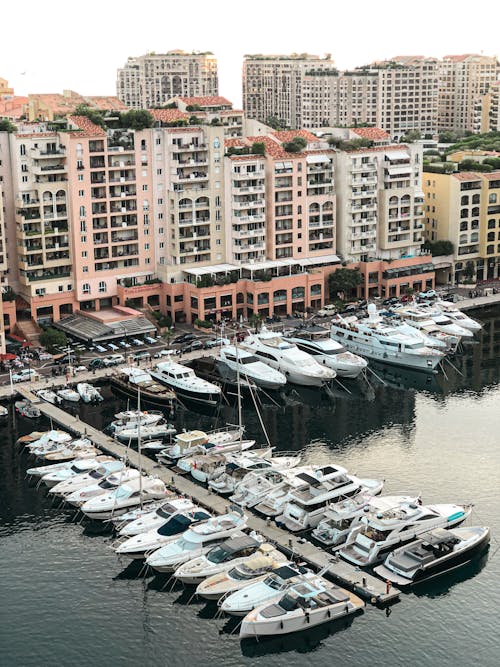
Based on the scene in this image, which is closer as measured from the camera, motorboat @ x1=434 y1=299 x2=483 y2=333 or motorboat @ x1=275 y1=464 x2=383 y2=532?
motorboat @ x1=275 y1=464 x2=383 y2=532

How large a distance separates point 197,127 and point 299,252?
20675 millimetres

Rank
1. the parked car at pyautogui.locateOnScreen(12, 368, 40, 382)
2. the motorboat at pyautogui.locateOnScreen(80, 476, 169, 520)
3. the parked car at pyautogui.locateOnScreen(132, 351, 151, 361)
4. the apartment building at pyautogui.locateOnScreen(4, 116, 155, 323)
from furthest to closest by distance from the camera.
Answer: the apartment building at pyautogui.locateOnScreen(4, 116, 155, 323) → the parked car at pyautogui.locateOnScreen(132, 351, 151, 361) → the parked car at pyautogui.locateOnScreen(12, 368, 40, 382) → the motorboat at pyautogui.locateOnScreen(80, 476, 169, 520)

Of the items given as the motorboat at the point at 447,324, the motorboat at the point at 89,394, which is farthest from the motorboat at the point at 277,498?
the motorboat at the point at 447,324

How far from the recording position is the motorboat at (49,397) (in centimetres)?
9581

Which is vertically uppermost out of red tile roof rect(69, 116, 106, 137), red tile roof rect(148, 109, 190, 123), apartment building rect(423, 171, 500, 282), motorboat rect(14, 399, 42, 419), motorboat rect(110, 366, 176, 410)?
red tile roof rect(148, 109, 190, 123)

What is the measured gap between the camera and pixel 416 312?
119000 millimetres

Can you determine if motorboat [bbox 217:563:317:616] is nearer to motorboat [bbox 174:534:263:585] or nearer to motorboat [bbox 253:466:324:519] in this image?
motorboat [bbox 174:534:263:585]

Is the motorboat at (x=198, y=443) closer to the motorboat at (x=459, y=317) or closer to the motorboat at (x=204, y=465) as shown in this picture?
the motorboat at (x=204, y=465)

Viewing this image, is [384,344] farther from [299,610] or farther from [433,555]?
[299,610]

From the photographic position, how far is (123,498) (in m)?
73.0

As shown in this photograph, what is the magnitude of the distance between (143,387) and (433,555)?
3972 cm

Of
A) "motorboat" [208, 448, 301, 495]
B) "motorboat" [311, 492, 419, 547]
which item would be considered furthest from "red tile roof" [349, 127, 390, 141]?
"motorboat" [311, 492, 419, 547]

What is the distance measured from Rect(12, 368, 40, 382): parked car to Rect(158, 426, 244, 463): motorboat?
21.1 m

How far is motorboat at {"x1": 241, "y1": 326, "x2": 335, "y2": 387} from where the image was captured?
101m
